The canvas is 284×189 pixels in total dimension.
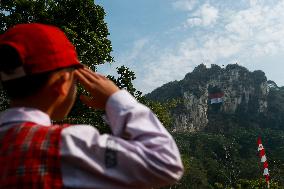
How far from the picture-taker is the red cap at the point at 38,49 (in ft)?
4.88

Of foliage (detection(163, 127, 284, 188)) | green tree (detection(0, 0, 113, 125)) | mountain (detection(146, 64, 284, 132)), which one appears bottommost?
foliage (detection(163, 127, 284, 188))

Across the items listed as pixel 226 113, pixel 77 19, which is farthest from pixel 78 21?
pixel 226 113

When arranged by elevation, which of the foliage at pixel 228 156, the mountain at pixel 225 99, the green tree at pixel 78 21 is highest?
the mountain at pixel 225 99

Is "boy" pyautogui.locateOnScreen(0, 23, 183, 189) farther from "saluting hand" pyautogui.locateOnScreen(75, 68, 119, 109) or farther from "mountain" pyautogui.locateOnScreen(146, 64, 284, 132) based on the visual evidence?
"mountain" pyautogui.locateOnScreen(146, 64, 284, 132)

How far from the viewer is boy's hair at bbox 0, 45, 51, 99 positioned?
4.88ft

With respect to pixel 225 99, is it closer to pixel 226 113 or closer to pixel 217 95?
pixel 217 95

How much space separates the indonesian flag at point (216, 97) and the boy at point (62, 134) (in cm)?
12718

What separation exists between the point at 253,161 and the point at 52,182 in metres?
82.9

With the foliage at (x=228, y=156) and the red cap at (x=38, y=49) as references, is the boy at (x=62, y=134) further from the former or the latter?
the foliage at (x=228, y=156)

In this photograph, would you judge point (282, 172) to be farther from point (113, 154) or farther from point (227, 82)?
point (227, 82)

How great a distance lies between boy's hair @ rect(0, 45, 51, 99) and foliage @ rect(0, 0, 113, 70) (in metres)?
15.2

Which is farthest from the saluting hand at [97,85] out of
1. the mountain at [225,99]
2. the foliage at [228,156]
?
the mountain at [225,99]

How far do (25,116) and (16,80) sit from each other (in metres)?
0.12

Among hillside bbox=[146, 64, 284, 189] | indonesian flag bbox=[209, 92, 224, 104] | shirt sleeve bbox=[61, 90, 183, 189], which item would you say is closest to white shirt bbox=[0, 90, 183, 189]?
shirt sleeve bbox=[61, 90, 183, 189]
